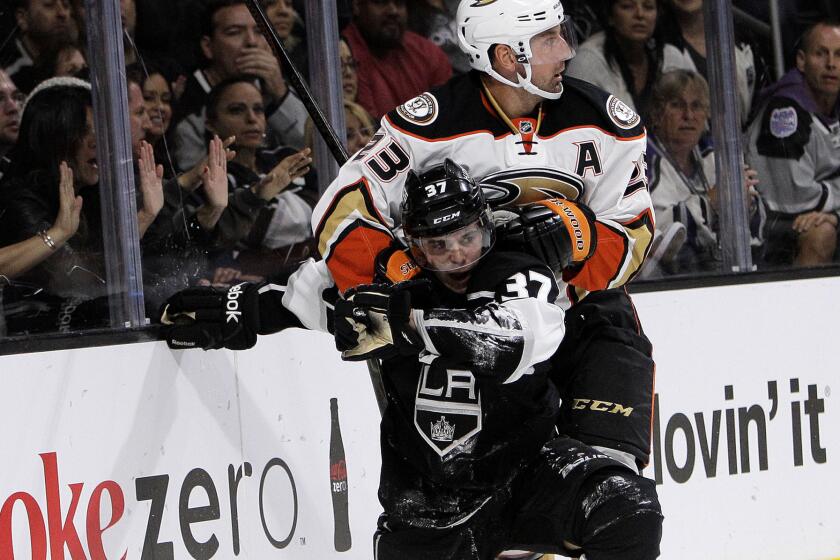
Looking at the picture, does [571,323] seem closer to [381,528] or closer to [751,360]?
[381,528]

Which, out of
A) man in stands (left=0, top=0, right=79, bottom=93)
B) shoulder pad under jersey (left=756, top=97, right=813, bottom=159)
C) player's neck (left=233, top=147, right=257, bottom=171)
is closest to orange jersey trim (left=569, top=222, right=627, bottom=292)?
player's neck (left=233, top=147, right=257, bottom=171)

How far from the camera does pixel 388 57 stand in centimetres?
404

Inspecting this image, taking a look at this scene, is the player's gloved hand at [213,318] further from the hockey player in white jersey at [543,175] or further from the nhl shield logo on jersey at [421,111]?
the nhl shield logo on jersey at [421,111]

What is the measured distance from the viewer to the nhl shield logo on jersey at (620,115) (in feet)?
9.32

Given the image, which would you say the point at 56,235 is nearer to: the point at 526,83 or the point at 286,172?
the point at 286,172

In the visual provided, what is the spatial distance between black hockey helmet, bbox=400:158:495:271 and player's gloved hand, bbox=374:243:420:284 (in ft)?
0.28

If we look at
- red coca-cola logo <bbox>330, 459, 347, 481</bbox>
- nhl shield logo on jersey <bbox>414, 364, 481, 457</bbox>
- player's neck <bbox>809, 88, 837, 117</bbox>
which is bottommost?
red coca-cola logo <bbox>330, 459, 347, 481</bbox>

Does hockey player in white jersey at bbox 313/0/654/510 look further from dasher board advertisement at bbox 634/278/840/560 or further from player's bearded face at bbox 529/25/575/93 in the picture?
dasher board advertisement at bbox 634/278/840/560

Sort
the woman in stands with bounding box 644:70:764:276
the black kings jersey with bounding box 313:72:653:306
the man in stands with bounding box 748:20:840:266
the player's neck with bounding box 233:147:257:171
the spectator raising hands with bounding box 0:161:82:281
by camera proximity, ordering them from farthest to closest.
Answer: the man in stands with bounding box 748:20:840:266
the woman in stands with bounding box 644:70:764:276
the player's neck with bounding box 233:147:257:171
the spectator raising hands with bounding box 0:161:82:281
the black kings jersey with bounding box 313:72:653:306

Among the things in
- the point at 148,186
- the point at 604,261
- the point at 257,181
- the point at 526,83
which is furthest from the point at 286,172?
the point at 604,261

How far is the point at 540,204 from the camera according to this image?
267 cm

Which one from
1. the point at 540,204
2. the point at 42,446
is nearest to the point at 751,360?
the point at 540,204

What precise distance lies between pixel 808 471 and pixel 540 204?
5.92ft

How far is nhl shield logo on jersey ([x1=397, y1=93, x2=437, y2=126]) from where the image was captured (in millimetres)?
2770
